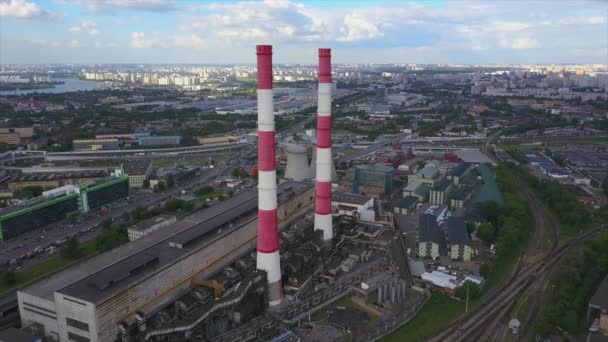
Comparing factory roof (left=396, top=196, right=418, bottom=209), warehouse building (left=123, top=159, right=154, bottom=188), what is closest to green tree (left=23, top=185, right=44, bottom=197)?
warehouse building (left=123, top=159, right=154, bottom=188)

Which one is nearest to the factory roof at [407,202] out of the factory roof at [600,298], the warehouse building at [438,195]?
the warehouse building at [438,195]

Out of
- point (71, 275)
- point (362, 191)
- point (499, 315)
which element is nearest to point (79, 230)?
point (71, 275)

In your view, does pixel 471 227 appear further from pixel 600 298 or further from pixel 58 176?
pixel 58 176

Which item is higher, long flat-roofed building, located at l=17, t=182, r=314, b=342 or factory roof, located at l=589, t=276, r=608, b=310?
long flat-roofed building, located at l=17, t=182, r=314, b=342

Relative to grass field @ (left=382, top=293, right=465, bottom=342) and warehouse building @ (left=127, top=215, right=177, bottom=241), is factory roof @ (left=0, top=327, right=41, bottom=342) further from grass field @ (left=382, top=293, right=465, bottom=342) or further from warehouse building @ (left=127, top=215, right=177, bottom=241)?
grass field @ (left=382, top=293, right=465, bottom=342)

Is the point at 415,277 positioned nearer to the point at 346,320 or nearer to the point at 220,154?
the point at 346,320

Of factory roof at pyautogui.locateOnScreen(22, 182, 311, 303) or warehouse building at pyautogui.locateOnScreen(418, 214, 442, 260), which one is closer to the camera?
factory roof at pyautogui.locateOnScreen(22, 182, 311, 303)

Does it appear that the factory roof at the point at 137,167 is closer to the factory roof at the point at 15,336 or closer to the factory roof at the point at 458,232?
the factory roof at the point at 15,336
